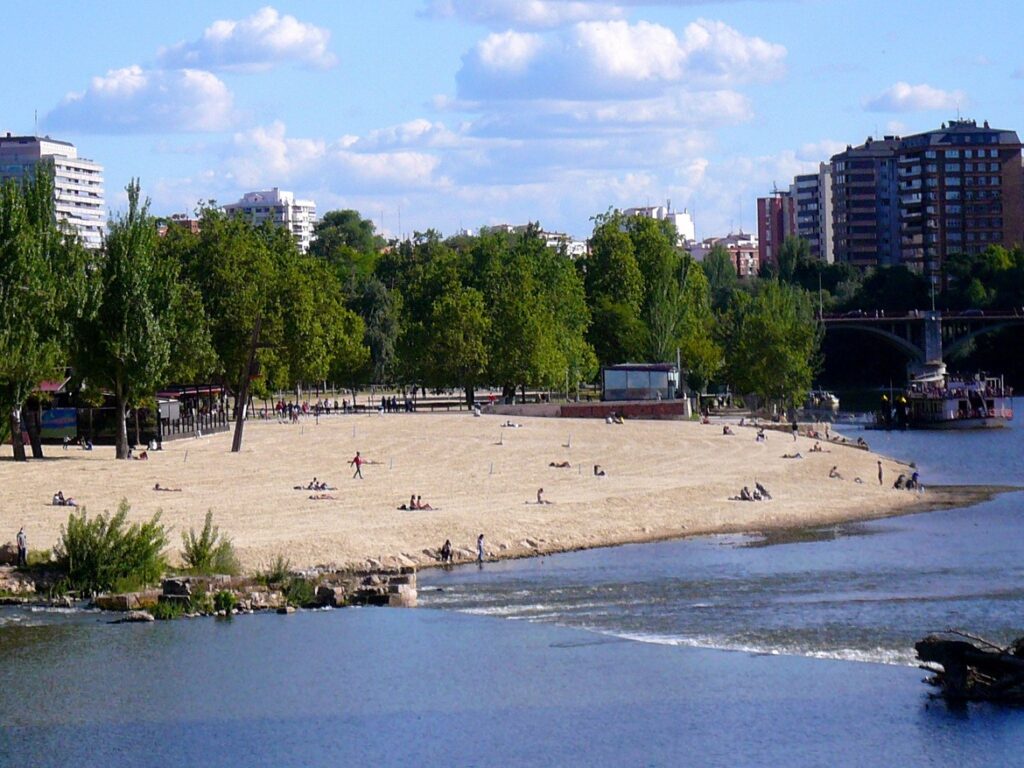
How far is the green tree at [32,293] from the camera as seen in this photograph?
6312 centimetres

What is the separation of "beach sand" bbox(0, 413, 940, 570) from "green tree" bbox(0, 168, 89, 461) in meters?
3.29

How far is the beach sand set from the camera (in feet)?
174

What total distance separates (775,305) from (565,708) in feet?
331

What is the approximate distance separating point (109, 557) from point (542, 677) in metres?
14.4

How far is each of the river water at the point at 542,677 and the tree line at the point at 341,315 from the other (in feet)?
84.9

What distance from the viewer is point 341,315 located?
385 feet

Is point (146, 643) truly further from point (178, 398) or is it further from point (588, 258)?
point (588, 258)

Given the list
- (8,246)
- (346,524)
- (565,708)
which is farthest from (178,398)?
(565,708)

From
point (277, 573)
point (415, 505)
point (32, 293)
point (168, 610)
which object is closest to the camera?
point (168, 610)

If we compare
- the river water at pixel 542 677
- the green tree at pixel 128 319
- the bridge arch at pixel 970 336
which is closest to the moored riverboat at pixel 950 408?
the bridge arch at pixel 970 336

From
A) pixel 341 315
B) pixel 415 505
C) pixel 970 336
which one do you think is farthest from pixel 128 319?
pixel 970 336

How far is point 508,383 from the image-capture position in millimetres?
120812

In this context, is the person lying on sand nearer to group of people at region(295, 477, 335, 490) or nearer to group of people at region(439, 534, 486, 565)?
group of people at region(295, 477, 335, 490)

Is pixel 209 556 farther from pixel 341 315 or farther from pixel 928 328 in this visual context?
pixel 928 328
